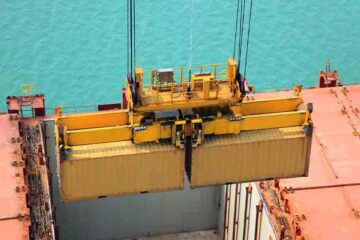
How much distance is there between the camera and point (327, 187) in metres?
21.1

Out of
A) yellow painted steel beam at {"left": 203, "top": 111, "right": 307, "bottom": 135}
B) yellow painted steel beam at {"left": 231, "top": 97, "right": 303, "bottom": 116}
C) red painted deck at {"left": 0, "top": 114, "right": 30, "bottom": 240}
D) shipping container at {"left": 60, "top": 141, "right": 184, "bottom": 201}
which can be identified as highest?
yellow painted steel beam at {"left": 231, "top": 97, "right": 303, "bottom": 116}

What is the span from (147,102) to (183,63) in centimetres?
2332

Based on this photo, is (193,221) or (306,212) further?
(193,221)

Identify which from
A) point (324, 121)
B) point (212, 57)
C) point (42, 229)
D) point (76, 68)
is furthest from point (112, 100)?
point (42, 229)

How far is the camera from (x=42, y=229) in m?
19.4

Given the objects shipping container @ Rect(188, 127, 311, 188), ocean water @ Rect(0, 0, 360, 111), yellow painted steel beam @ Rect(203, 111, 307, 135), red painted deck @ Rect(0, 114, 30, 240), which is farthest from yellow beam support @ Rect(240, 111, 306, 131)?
ocean water @ Rect(0, 0, 360, 111)

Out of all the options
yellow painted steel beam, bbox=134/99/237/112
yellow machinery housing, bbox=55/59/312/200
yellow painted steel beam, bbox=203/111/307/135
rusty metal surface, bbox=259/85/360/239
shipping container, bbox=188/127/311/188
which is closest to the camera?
yellow painted steel beam, bbox=134/99/237/112

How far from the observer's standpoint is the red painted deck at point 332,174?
19.5 meters

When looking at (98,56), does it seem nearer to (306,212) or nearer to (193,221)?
(193,221)

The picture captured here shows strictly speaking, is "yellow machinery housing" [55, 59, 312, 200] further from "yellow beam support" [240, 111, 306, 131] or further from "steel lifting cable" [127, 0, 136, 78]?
"steel lifting cable" [127, 0, 136, 78]

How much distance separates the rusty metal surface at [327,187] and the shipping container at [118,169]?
11.6 ft

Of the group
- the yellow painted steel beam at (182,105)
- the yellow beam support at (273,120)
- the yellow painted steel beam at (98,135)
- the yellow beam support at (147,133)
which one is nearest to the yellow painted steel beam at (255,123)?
the yellow beam support at (273,120)

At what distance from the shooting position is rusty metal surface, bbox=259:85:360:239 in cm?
1944

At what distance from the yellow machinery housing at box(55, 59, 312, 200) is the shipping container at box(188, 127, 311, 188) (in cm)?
3
